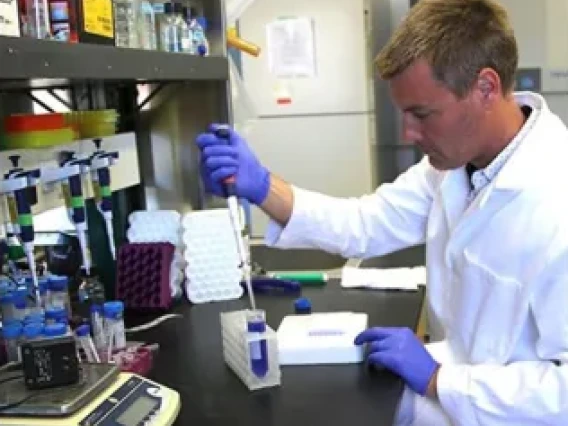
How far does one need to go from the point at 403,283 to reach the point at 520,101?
585 mm

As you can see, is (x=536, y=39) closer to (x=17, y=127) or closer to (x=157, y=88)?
(x=157, y=88)

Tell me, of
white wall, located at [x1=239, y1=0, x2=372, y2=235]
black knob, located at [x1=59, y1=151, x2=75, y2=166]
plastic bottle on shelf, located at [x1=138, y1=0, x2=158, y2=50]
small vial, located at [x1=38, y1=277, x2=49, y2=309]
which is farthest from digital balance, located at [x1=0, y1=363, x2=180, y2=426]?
white wall, located at [x1=239, y1=0, x2=372, y2=235]

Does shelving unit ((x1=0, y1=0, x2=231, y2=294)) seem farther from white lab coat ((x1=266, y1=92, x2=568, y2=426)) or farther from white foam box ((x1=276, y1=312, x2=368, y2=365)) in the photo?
white lab coat ((x1=266, y1=92, x2=568, y2=426))

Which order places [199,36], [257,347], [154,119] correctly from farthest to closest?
[154,119]
[199,36]
[257,347]

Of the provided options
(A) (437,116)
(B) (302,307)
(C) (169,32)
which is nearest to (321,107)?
(C) (169,32)

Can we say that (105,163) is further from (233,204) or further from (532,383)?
(532,383)

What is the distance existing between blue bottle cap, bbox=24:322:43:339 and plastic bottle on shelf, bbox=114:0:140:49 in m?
0.54

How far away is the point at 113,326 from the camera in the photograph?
1.34 metres

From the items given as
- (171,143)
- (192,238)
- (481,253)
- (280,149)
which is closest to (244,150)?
(192,238)

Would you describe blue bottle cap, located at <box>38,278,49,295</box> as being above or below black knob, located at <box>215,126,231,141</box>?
below

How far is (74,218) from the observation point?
156 cm

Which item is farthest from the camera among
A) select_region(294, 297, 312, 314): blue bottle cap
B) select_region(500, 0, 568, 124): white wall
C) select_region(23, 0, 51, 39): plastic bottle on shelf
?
select_region(500, 0, 568, 124): white wall

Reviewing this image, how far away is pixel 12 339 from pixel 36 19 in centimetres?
52

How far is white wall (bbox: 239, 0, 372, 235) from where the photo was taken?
3.11m
